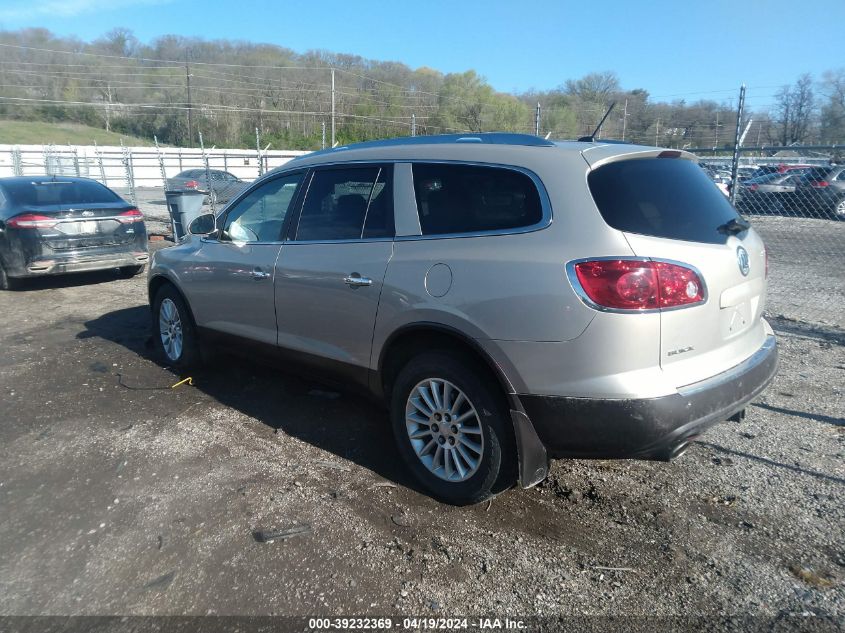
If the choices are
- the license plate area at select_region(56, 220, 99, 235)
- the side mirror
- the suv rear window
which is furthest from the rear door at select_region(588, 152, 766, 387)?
the license plate area at select_region(56, 220, 99, 235)

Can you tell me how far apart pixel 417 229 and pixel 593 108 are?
15973 mm

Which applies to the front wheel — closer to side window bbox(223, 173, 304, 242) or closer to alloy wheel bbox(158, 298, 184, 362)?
alloy wheel bbox(158, 298, 184, 362)

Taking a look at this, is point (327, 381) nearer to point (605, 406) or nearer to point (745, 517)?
point (605, 406)

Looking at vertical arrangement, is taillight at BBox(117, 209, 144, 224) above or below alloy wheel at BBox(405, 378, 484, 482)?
above

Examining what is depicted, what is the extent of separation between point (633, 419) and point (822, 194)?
56.5ft

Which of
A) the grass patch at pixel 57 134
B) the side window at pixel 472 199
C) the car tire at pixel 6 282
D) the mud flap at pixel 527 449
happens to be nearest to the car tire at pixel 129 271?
the car tire at pixel 6 282

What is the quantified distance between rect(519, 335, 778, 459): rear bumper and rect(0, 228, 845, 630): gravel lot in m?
0.50

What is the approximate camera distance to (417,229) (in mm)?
3578

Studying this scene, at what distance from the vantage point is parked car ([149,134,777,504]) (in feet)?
9.34

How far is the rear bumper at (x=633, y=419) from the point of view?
2.83 meters

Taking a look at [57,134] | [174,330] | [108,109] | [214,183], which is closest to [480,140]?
[174,330]

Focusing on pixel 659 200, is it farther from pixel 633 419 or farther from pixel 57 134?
pixel 57 134

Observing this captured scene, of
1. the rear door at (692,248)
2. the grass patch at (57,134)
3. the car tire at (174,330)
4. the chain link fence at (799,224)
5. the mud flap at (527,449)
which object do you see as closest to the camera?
the rear door at (692,248)

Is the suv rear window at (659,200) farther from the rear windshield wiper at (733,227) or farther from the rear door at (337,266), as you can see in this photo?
the rear door at (337,266)
